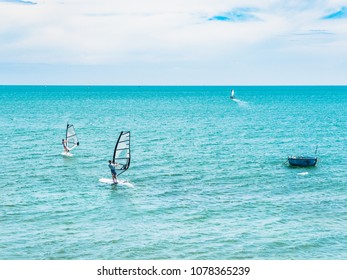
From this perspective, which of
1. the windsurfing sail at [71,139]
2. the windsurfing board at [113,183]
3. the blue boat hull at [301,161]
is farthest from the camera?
the windsurfing sail at [71,139]

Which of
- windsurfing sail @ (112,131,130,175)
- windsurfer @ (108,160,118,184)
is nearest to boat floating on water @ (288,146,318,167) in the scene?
windsurfing sail @ (112,131,130,175)

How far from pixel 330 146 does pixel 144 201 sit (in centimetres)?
5008

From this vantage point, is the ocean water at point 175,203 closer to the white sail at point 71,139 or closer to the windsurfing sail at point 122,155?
the white sail at point 71,139

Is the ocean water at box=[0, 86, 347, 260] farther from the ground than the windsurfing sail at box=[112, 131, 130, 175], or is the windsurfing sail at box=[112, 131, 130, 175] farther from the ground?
the windsurfing sail at box=[112, 131, 130, 175]

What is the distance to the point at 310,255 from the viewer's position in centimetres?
3369

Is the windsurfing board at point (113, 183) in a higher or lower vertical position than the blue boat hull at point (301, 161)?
lower

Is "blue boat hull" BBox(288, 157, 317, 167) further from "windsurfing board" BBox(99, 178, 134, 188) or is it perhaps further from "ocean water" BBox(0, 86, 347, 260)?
"windsurfing board" BBox(99, 178, 134, 188)

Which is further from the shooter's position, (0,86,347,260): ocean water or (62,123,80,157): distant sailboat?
(62,123,80,157): distant sailboat

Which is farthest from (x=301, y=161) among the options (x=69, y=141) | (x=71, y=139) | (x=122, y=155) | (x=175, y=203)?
(x=69, y=141)

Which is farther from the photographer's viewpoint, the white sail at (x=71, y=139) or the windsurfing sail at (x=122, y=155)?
the white sail at (x=71, y=139)

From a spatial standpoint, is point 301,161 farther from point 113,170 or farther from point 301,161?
point 113,170

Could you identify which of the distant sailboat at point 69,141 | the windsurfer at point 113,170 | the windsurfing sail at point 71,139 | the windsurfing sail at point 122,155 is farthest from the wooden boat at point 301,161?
the windsurfing sail at point 71,139

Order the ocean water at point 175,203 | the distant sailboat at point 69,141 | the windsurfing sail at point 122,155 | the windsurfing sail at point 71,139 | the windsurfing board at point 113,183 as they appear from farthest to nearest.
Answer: the windsurfing sail at point 71,139 < the distant sailboat at point 69,141 < the windsurfing sail at point 122,155 < the windsurfing board at point 113,183 < the ocean water at point 175,203
